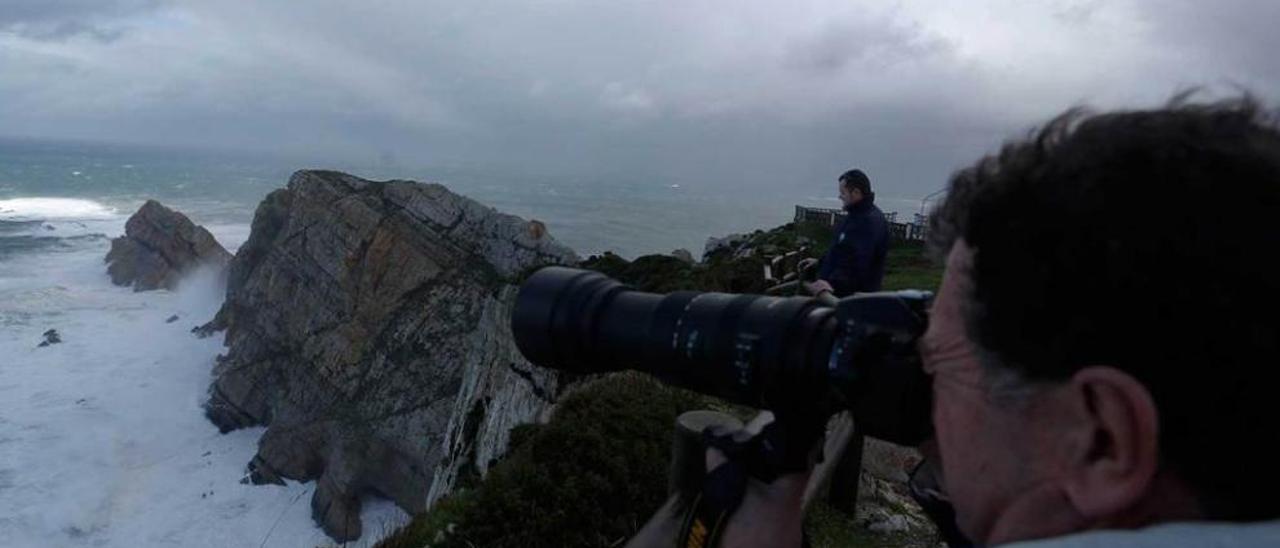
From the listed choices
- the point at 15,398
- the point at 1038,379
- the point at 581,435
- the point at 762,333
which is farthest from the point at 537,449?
the point at 15,398

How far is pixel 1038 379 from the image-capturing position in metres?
0.80

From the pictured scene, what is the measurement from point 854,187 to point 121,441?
28341 millimetres

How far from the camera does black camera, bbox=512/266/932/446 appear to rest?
111 cm

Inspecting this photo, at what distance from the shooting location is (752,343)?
1.26 meters

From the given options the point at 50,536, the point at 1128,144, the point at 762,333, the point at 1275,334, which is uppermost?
the point at 1128,144

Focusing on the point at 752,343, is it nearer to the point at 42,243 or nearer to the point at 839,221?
the point at 839,221

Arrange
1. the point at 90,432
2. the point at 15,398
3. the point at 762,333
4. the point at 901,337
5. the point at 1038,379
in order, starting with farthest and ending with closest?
the point at 15,398, the point at 90,432, the point at 762,333, the point at 901,337, the point at 1038,379

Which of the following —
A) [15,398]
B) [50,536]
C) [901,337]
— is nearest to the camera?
[901,337]

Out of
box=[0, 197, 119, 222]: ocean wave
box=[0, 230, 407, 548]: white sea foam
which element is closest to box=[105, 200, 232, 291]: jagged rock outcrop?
box=[0, 230, 407, 548]: white sea foam

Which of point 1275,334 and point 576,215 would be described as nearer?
point 1275,334

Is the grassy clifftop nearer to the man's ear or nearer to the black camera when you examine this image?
the black camera

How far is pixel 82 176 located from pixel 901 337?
417ft

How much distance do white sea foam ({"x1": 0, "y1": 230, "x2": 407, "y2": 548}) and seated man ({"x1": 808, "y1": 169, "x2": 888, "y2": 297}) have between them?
13.6 m

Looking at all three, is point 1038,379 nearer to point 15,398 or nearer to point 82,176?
point 15,398
